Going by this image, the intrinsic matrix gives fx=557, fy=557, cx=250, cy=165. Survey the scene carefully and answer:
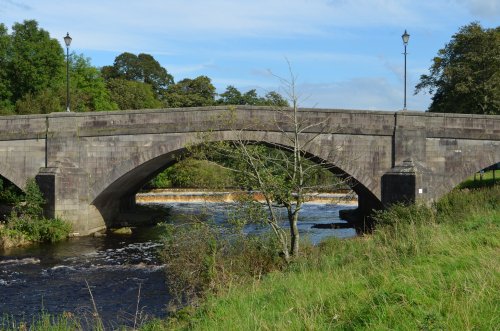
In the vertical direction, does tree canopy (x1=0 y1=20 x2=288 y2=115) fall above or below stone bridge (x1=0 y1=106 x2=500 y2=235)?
above

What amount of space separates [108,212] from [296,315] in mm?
23549

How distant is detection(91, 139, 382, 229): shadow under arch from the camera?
24766 mm

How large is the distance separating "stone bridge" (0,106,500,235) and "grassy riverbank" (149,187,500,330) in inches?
530

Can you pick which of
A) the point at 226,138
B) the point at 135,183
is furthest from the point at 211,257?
the point at 135,183

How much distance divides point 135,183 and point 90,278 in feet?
45.6

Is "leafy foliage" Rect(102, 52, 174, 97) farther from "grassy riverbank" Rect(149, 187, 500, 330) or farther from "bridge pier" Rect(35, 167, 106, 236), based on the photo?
"grassy riverbank" Rect(149, 187, 500, 330)

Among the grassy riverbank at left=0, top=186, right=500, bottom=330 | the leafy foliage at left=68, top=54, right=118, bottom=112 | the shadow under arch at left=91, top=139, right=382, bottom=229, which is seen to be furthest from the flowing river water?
the leafy foliage at left=68, top=54, right=118, bottom=112

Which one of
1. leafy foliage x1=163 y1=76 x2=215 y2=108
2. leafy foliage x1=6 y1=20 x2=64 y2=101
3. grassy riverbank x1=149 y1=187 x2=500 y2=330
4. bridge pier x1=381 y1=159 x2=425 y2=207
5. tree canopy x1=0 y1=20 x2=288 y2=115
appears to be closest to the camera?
grassy riverbank x1=149 y1=187 x2=500 y2=330

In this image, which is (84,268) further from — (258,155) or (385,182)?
(385,182)

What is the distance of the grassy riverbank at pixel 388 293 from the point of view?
18.2 feet

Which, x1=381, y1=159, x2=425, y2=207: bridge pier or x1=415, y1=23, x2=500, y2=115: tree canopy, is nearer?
x1=381, y1=159, x2=425, y2=207: bridge pier

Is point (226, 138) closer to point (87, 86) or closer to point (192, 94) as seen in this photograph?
point (87, 86)

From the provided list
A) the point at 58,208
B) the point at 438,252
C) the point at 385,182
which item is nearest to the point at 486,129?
the point at 385,182

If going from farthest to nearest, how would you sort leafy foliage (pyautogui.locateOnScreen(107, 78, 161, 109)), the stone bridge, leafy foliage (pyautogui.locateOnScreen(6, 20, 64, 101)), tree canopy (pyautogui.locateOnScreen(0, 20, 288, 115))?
1. leafy foliage (pyautogui.locateOnScreen(107, 78, 161, 109))
2. leafy foliage (pyautogui.locateOnScreen(6, 20, 64, 101))
3. tree canopy (pyautogui.locateOnScreen(0, 20, 288, 115))
4. the stone bridge
